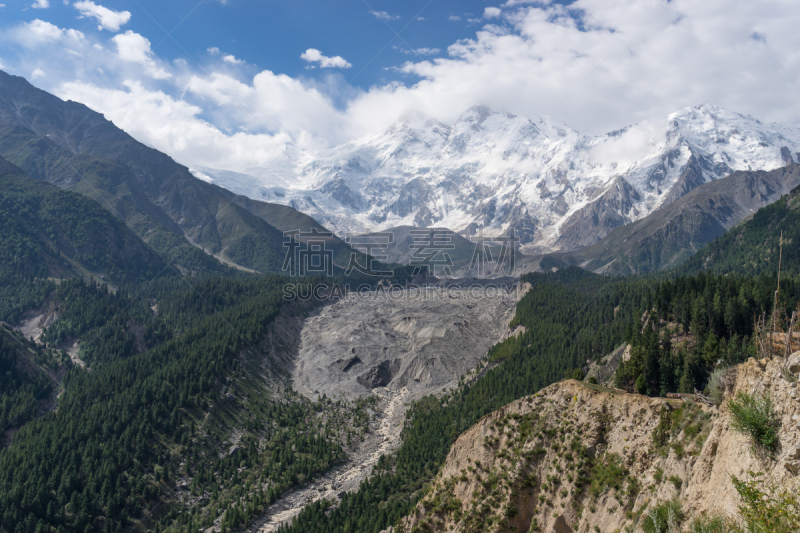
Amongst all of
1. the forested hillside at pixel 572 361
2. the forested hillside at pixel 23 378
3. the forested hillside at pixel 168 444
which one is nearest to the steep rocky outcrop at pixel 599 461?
the forested hillside at pixel 572 361

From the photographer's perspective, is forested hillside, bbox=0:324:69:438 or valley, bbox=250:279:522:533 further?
forested hillside, bbox=0:324:69:438

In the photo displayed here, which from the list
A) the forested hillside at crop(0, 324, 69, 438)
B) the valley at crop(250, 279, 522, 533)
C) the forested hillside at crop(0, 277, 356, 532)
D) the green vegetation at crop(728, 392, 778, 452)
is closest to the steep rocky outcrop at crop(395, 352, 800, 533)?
the green vegetation at crop(728, 392, 778, 452)

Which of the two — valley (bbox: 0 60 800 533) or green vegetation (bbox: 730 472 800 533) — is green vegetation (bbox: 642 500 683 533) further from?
green vegetation (bbox: 730 472 800 533)

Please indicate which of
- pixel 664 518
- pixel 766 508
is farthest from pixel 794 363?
pixel 664 518

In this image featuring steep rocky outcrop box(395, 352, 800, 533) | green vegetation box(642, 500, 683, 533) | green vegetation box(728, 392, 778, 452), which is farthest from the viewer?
green vegetation box(642, 500, 683, 533)

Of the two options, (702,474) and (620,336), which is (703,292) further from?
(702,474)


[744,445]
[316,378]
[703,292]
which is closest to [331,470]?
[316,378]
